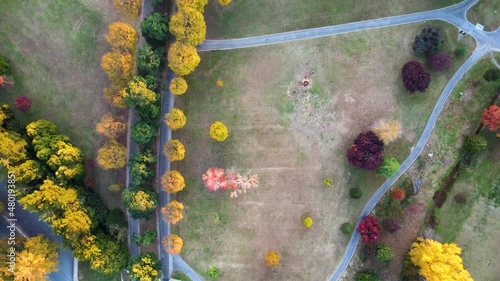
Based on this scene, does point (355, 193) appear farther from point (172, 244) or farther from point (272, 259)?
point (172, 244)

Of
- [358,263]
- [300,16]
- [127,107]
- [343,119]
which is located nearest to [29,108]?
[127,107]

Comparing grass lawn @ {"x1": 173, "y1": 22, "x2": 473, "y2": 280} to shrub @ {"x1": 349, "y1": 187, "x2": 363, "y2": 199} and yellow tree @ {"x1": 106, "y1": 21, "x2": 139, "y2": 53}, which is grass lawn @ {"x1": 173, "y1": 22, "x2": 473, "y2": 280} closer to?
shrub @ {"x1": 349, "y1": 187, "x2": 363, "y2": 199}

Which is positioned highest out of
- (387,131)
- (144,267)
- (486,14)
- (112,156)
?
(486,14)

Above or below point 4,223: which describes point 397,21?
above

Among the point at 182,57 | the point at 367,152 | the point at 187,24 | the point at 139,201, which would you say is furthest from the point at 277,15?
the point at 139,201

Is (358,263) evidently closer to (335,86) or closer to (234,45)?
(335,86)

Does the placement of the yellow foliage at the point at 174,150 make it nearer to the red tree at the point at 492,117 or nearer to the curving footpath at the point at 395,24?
the curving footpath at the point at 395,24

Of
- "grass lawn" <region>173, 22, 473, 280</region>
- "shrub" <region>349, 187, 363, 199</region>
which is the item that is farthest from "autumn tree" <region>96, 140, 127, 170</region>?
Answer: "shrub" <region>349, 187, 363, 199</region>
